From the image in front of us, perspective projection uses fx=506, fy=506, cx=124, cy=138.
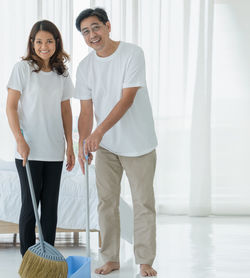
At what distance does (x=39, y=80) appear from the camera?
7.97 ft

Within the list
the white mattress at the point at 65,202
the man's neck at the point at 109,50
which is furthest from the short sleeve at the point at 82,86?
the white mattress at the point at 65,202

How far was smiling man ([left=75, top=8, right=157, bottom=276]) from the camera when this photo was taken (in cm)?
243

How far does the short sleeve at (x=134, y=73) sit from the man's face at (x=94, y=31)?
16 cm

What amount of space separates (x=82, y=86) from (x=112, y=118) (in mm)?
310

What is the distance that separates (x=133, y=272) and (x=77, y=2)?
3.20 m

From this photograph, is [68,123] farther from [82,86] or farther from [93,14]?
[93,14]

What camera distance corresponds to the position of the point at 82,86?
260 cm

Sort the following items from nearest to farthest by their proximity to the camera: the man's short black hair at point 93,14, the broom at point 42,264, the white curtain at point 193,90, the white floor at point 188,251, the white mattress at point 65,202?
1. the broom at point 42,264
2. the man's short black hair at point 93,14
3. the white floor at point 188,251
4. the white mattress at point 65,202
5. the white curtain at point 193,90

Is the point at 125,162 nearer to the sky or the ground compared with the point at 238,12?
nearer to the ground

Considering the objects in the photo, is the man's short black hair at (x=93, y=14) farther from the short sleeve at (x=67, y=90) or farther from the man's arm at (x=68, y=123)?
the man's arm at (x=68, y=123)

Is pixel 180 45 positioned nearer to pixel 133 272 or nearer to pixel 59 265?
pixel 133 272

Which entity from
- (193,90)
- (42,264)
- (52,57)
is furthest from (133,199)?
(193,90)

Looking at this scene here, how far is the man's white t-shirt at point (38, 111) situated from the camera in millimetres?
2400

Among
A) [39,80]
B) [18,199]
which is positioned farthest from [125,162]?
[18,199]
